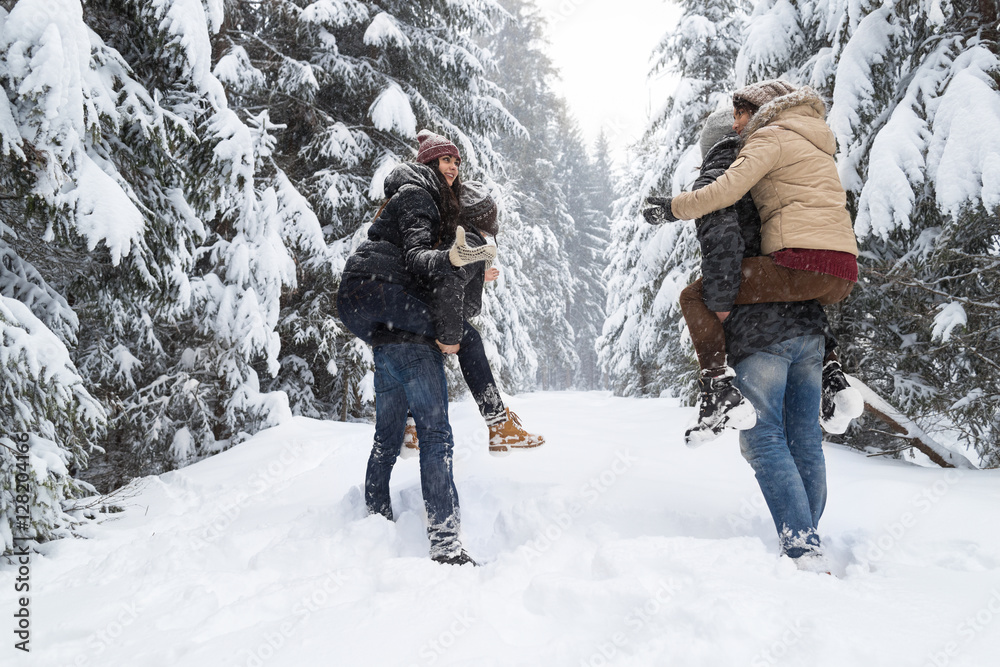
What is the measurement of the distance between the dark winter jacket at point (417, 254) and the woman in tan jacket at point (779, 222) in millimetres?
982

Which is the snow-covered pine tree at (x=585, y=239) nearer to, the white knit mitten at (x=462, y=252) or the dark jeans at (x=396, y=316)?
the dark jeans at (x=396, y=316)

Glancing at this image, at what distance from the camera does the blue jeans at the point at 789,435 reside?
198 centimetres

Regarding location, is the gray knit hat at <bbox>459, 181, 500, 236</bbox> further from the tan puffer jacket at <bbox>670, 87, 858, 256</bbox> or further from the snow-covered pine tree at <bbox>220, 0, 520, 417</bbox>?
the snow-covered pine tree at <bbox>220, 0, 520, 417</bbox>

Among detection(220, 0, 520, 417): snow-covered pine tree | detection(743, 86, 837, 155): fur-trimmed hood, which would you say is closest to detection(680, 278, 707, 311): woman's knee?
detection(743, 86, 837, 155): fur-trimmed hood

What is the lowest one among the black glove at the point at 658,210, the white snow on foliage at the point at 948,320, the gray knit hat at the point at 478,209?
the white snow on foliage at the point at 948,320

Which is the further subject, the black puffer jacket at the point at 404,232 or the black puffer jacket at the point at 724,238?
the black puffer jacket at the point at 404,232

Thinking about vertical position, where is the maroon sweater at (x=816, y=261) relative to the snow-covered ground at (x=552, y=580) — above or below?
above

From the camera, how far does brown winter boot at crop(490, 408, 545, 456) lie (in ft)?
8.46

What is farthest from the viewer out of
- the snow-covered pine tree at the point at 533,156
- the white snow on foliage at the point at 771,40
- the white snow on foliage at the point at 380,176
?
the snow-covered pine tree at the point at 533,156

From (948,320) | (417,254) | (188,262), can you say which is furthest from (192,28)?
(948,320)

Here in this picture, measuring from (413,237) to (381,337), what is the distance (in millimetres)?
485

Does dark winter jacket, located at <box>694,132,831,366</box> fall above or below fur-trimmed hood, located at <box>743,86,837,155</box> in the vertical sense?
below

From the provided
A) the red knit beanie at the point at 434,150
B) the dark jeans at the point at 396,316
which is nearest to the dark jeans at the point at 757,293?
the dark jeans at the point at 396,316

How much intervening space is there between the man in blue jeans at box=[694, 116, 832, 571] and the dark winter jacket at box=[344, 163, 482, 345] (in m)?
1.06
